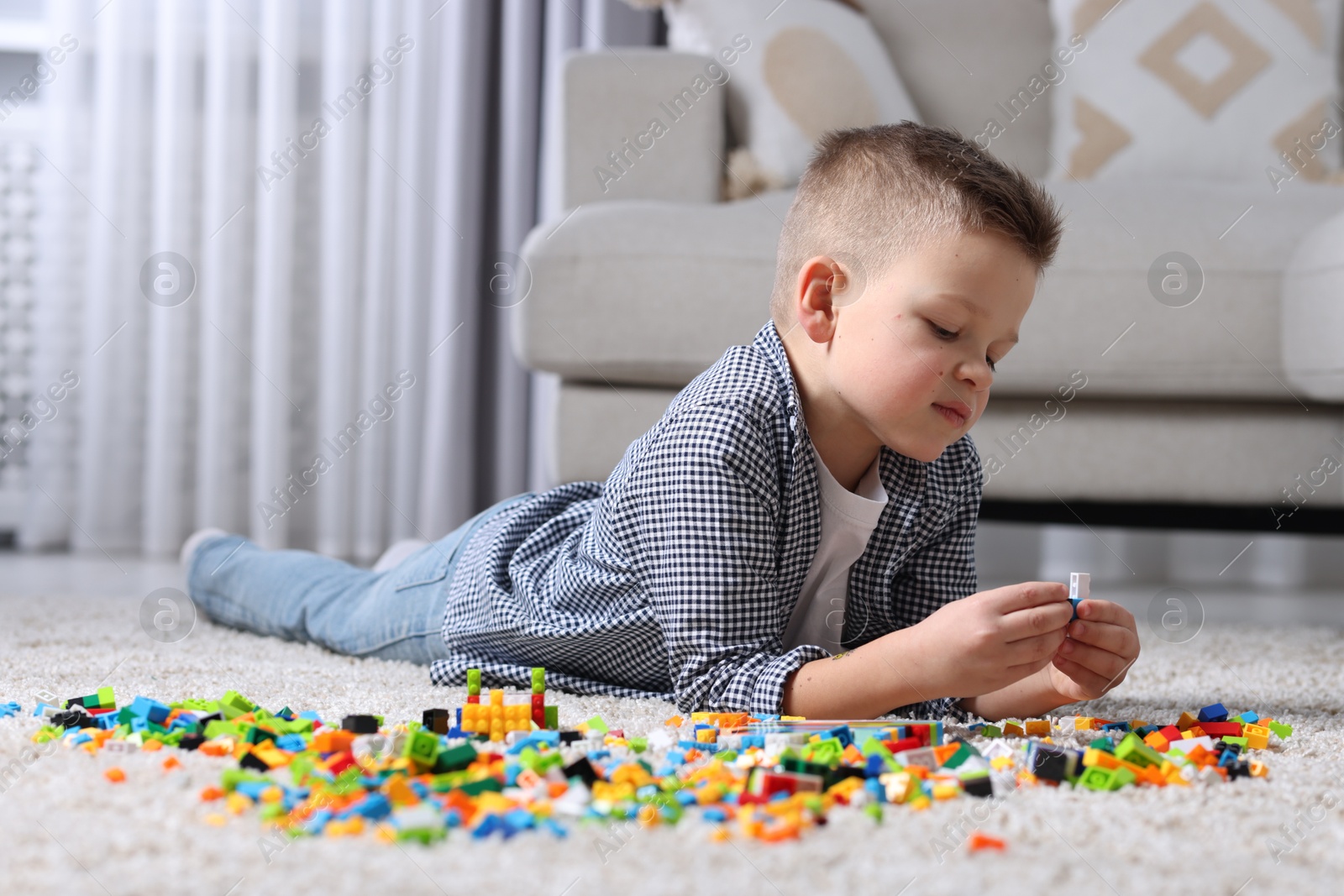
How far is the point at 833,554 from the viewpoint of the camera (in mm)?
923

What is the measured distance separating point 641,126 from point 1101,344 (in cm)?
71

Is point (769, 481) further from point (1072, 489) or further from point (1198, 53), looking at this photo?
point (1198, 53)

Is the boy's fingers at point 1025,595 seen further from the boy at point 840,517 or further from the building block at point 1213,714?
Answer: the building block at point 1213,714

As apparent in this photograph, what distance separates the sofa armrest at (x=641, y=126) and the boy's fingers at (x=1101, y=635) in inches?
41.9

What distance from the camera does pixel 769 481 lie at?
0.84 meters

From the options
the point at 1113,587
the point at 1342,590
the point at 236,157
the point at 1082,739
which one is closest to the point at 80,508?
the point at 236,157

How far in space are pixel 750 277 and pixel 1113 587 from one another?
0.89 metres

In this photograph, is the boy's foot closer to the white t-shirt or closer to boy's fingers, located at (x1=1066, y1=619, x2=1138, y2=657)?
the white t-shirt

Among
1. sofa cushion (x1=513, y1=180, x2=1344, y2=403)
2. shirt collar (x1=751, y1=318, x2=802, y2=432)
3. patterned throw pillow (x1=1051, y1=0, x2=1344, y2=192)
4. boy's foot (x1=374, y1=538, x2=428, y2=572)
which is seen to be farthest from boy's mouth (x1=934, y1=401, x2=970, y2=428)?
patterned throw pillow (x1=1051, y1=0, x2=1344, y2=192)

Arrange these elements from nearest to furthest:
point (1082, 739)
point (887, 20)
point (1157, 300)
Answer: point (1082, 739)
point (1157, 300)
point (887, 20)

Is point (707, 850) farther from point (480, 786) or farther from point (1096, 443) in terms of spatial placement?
point (1096, 443)

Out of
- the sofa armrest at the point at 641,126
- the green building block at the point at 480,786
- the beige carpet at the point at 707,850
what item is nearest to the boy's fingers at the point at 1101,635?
the beige carpet at the point at 707,850

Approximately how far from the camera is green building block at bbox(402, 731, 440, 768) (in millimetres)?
597

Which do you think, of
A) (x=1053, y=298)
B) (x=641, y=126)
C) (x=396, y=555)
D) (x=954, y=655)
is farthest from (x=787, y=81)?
(x=954, y=655)
